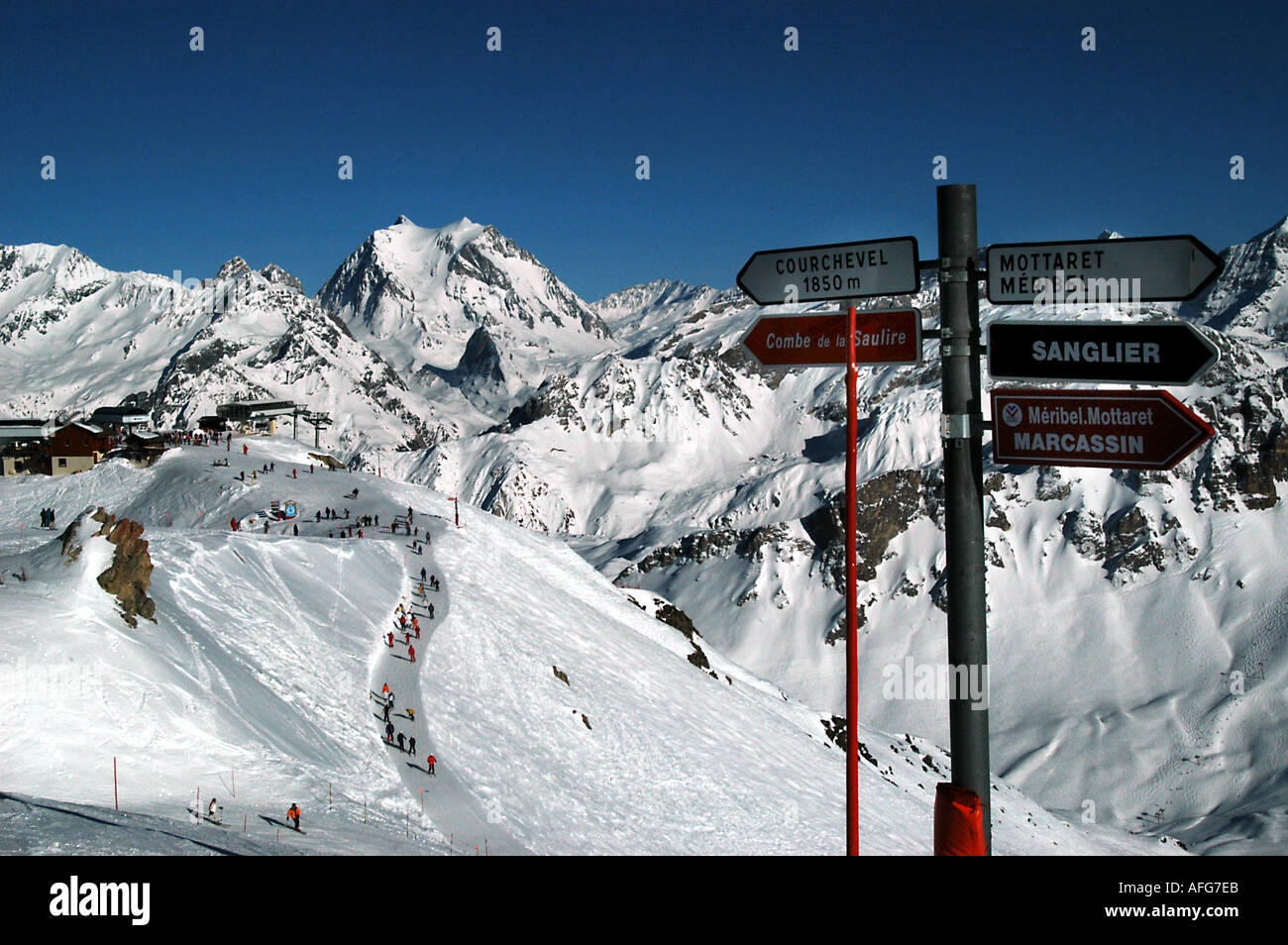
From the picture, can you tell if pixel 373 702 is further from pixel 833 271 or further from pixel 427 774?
pixel 833 271

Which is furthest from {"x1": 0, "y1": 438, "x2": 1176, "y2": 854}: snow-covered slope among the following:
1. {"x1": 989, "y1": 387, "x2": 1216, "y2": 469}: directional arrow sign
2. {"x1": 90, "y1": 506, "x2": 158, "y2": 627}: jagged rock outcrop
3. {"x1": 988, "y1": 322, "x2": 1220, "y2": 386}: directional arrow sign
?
{"x1": 988, "y1": 322, "x2": 1220, "y2": 386}: directional arrow sign

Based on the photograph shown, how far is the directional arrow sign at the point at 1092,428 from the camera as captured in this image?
613 centimetres

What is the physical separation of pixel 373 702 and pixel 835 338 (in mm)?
30895

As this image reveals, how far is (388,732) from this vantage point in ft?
105

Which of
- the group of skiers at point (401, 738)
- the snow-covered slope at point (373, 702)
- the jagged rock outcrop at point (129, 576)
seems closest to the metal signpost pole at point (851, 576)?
the snow-covered slope at point (373, 702)

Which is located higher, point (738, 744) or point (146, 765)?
point (146, 765)

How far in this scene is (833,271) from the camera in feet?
22.4

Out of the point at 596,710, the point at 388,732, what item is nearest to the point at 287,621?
the point at 388,732

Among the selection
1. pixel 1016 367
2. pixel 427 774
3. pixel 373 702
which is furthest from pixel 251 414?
pixel 1016 367

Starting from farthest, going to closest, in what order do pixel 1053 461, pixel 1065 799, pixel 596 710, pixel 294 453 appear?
pixel 1065 799, pixel 294 453, pixel 596 710, pixel 1053 461

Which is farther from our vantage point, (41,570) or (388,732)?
(388,732)

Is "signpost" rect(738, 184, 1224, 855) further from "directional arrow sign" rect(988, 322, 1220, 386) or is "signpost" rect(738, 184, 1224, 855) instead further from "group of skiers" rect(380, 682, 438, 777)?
"group of skiers" rect(380, 682, 438, 777)
